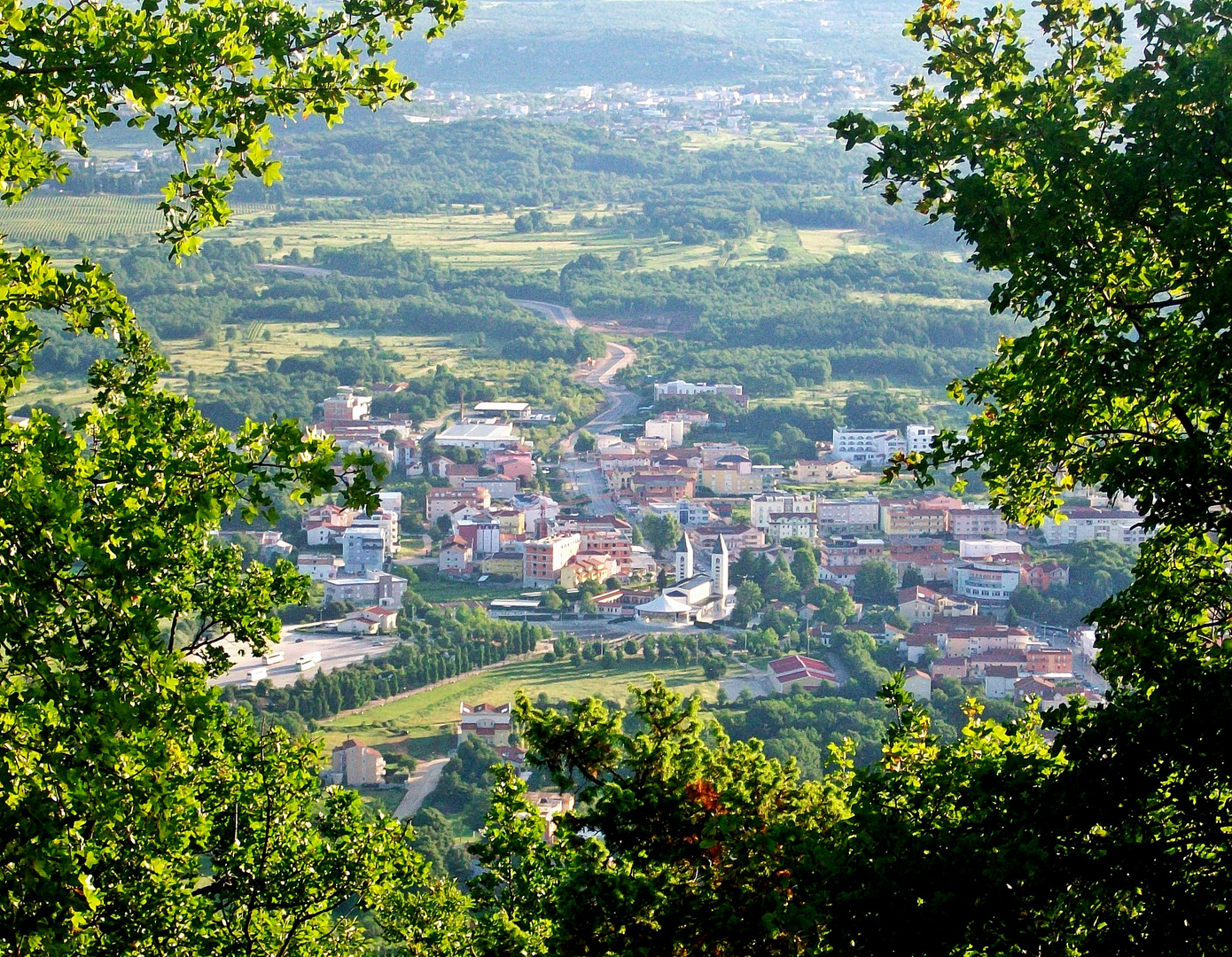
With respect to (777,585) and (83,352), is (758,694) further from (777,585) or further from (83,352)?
(83,352)

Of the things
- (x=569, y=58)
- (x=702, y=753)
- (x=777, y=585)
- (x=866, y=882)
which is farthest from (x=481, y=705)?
(x=569, y=58)

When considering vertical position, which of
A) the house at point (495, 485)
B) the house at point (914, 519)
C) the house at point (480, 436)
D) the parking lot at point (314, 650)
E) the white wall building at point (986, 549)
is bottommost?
the parking lot at point (314, 650)

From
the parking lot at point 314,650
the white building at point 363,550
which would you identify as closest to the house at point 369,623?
the parking lot at point 314,650

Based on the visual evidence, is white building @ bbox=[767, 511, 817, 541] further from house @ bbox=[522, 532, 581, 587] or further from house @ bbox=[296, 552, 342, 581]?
house @ bbox=[296, 552, 342, 581]

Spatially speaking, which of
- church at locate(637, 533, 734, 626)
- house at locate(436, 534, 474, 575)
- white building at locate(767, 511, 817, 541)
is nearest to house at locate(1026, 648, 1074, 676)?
church at locate(637, 533, 734, 626)

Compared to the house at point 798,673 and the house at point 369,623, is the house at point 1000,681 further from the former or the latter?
the house at point 369,623
